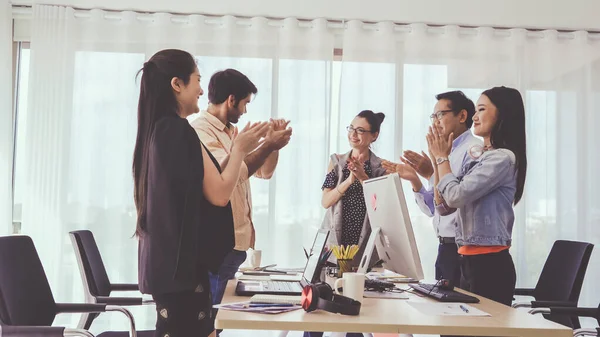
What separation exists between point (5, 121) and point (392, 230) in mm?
3446

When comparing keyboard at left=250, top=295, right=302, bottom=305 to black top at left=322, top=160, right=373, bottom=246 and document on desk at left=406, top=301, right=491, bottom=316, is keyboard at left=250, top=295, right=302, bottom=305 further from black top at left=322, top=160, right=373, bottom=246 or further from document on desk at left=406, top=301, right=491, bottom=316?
black top at left=322, top=160, right=373, bottom=246

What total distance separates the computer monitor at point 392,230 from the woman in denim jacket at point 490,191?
261mm

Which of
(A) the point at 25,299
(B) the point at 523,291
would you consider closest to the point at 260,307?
(A) the point at 25,299

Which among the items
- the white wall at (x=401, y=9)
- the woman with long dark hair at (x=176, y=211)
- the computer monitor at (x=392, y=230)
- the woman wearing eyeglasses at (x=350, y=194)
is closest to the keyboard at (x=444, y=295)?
the computer monitor at (x=392, y=230)

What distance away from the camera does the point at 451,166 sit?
2.96 metres

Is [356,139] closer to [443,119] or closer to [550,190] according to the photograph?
[443,119]

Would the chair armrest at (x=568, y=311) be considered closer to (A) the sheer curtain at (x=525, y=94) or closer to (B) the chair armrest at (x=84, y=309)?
(B) the chair armrest at (x=84, y=309)

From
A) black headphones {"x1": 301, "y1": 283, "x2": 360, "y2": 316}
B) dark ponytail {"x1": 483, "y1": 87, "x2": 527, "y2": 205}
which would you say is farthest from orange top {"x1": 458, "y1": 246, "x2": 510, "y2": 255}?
black headphones {"x1": 301, "y1": 283, "x2": 360, "y2": 316}

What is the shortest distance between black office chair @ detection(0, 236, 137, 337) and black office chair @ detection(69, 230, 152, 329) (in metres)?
0.20

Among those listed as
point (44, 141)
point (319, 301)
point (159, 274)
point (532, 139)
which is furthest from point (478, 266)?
point (44, 141)

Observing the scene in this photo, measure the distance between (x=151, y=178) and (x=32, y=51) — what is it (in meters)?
3.32

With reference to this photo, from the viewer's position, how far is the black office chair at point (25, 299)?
1.97 meters

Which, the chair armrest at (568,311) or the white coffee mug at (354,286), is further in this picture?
the chair armrest at (568,311)

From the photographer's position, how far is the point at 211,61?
4633 millimetres
